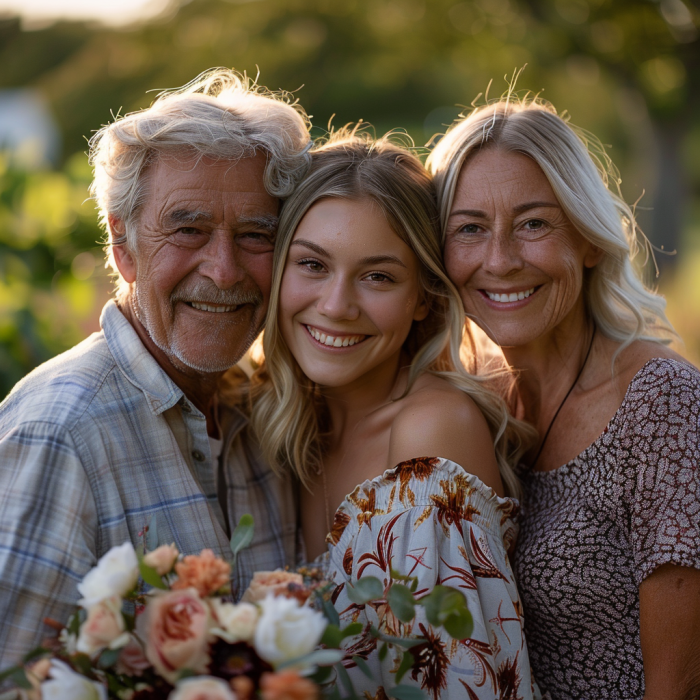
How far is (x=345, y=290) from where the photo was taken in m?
2.42

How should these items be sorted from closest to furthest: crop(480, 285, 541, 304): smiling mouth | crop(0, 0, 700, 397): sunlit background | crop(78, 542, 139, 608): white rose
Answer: crop(78, 542, 139, 608): white rose
crop(480, 285, 541, 304): smiling mouth
crop(0, 0, 700, 397): sunlit background

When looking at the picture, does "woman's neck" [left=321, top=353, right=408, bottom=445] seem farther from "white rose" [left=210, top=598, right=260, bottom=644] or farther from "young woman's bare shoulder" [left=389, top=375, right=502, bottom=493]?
"white rose" [left=210, top=598, right=260, bottom=644]

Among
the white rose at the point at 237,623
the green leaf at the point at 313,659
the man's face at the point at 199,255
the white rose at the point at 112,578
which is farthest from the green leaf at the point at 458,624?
the man's face at the point at 199,255

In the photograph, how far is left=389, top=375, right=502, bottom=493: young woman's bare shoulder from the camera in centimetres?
223

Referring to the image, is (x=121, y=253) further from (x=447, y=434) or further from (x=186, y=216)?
(x=447, y=434)

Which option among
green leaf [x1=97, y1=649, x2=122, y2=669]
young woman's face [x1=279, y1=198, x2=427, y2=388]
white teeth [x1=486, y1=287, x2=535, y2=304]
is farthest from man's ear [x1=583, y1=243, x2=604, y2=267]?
green leaf [x1=97, y1=649, x2=122, y2=669]

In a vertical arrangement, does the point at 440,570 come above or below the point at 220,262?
below

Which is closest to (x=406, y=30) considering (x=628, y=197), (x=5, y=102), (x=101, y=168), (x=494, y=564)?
(x=628, y=197)

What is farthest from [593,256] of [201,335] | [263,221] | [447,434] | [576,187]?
[201,335]

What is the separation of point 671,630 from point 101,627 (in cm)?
167

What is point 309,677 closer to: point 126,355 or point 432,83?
point 126,355

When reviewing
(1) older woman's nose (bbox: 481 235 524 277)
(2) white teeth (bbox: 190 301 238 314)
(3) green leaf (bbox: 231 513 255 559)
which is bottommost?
(3) green leaf (bbox: 231 513 255 559)

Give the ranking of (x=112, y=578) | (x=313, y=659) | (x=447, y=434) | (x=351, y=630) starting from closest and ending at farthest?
1. (x=313, y=659)
2. (x=112, y=578)
3. (x=351, y=630)
4. (x=447, y=434)

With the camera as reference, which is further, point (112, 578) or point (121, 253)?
point (121, 253)
